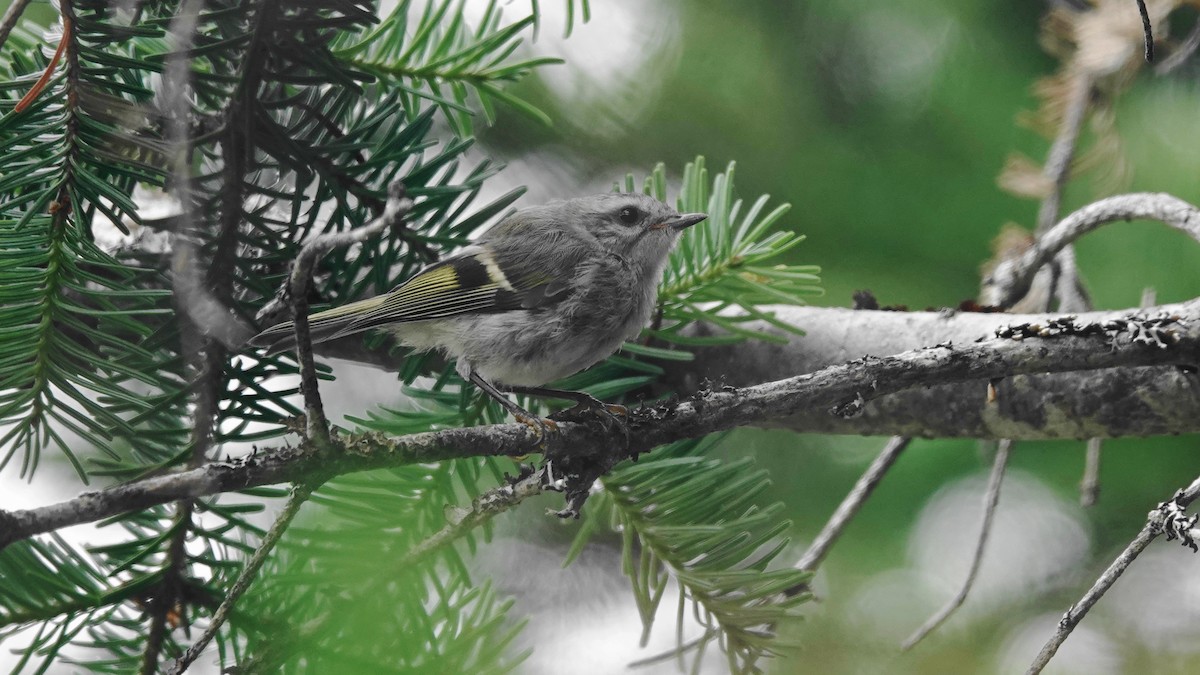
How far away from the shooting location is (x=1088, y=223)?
1.49 m

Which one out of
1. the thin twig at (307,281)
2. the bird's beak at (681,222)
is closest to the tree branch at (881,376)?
the thin twig at (307,281)

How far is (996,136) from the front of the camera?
90.7 inches

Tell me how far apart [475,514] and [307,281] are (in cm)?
35

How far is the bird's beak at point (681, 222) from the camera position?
5.96ft

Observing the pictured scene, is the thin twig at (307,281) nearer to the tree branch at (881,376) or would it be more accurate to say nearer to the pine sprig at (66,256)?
the tree branch at (881,376)

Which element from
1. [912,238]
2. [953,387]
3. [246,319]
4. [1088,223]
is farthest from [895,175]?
[246,319]

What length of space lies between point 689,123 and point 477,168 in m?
1.08

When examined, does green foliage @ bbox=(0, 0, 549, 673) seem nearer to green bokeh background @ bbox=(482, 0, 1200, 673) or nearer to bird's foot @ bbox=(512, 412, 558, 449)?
bird's foot @ bbox=(512, 412, 558, 449)

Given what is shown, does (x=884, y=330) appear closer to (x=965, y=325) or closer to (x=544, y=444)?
(x=965, y=325)

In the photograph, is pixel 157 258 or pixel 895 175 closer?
pixel 157 258

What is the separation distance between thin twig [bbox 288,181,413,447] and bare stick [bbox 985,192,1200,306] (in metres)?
1.13

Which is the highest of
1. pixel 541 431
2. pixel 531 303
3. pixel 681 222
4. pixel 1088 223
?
pixel 681 222

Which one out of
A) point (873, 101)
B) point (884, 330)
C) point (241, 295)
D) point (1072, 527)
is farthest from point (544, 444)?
point (1072, 527)

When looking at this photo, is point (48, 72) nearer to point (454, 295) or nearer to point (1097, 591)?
point (454, 295)
